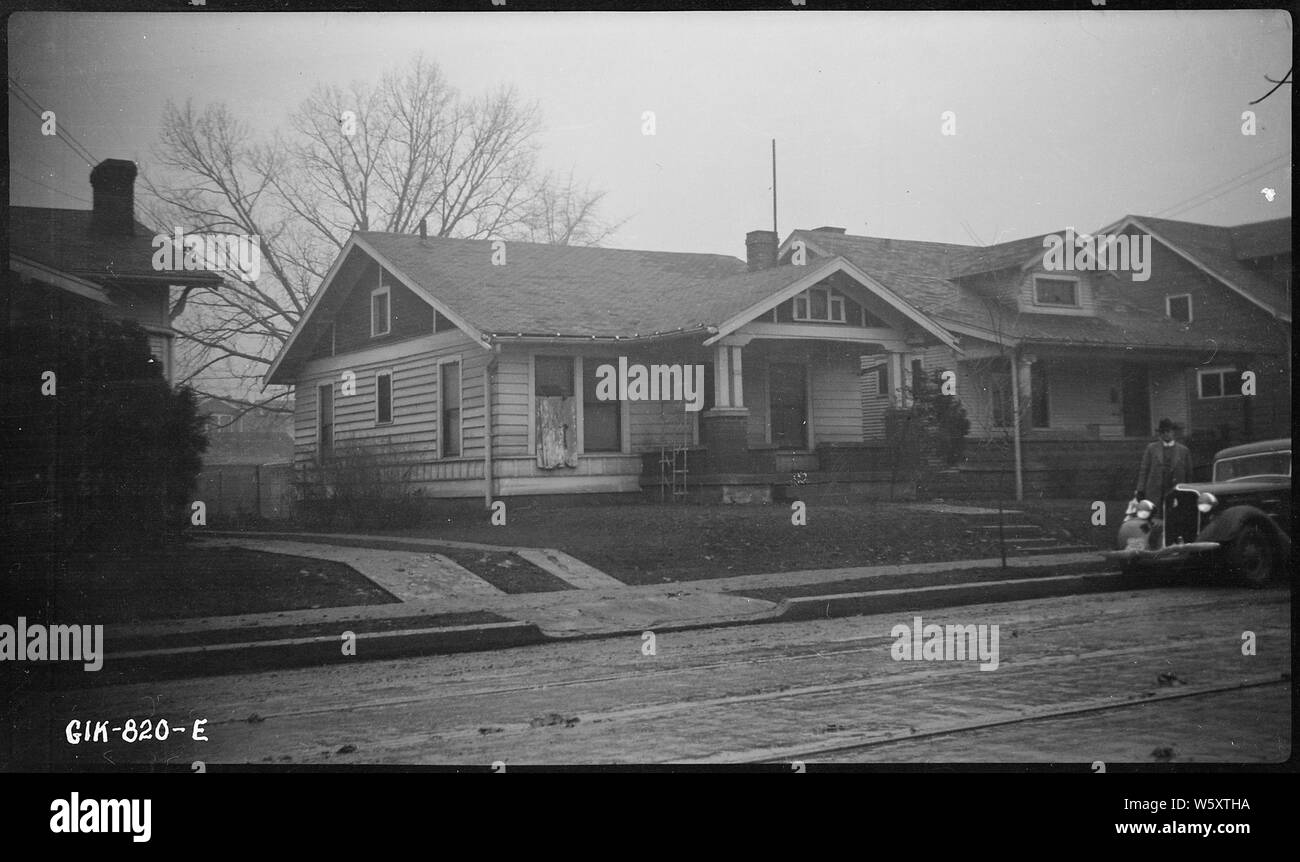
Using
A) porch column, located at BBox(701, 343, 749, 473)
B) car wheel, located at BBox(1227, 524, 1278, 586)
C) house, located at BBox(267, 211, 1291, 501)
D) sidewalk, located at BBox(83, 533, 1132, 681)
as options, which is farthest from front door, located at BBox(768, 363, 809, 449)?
car wheel, located at BBox(1227, 524, 1278, 586)

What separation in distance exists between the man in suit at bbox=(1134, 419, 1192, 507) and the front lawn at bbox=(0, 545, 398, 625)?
4364 millimetres

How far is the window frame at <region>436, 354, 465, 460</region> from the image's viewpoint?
6.03 metres

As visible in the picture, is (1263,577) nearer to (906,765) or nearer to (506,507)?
(906,765)

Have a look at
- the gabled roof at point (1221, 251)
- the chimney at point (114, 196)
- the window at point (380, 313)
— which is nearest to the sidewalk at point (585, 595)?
the window at point (380, 313)

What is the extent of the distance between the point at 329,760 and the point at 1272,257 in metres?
4.68

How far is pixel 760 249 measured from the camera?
602cm

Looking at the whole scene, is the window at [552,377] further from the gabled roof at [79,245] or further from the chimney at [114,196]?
the chimney at [114,196]

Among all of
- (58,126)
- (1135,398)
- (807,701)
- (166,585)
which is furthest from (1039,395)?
(58,126)

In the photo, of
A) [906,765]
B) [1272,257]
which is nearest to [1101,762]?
[906,765]

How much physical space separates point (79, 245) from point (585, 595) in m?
3.00

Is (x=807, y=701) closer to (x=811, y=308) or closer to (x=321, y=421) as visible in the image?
(x=811, y=308)

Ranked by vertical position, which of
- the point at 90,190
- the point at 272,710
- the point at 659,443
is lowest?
the point at 272,710

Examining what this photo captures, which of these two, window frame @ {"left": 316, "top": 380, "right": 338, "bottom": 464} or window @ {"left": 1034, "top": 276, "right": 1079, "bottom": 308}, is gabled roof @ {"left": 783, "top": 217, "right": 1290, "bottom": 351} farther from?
window frame @ {"left": 316, "top": 380, "right": 338, "bottom": 464}

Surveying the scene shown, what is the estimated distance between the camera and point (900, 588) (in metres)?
6.11
